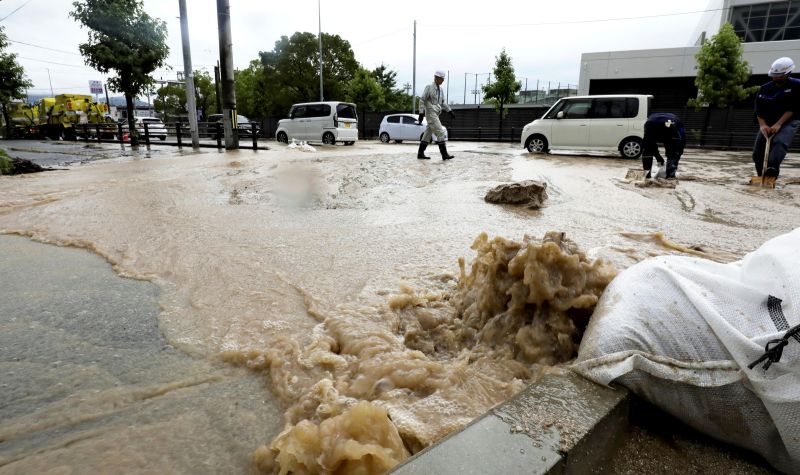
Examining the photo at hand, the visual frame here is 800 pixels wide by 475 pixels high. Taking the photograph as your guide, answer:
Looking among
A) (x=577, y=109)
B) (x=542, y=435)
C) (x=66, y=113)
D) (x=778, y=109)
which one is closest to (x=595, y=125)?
(x=577, y=109)

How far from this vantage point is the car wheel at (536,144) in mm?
12484

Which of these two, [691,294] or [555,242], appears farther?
[555,242]

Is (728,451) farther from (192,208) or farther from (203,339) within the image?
(192,208)

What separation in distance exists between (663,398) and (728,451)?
260mm

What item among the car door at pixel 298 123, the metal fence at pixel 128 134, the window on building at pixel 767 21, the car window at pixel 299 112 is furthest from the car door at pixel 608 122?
the window on building at pixel 767 21

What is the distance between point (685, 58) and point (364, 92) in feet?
72.6

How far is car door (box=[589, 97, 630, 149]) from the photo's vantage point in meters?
11.5

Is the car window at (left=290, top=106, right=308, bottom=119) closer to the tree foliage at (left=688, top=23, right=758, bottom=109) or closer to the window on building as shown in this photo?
the tree foliage at (left=688, top=23, right=758, bottom=109)

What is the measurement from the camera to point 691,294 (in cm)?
151

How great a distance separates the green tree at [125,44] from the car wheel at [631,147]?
16.4 meters

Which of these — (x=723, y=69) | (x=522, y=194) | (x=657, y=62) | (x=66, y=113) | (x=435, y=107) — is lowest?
(x=522, y=194)

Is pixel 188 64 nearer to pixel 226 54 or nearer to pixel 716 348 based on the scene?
pixel 226 54

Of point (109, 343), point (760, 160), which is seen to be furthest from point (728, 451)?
point (760, 160)

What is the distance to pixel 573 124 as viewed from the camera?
12.0 meters
